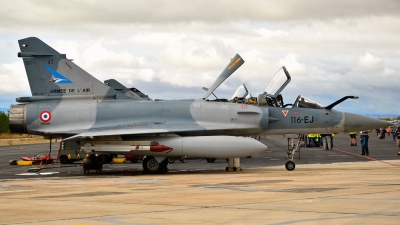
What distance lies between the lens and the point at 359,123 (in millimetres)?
20969

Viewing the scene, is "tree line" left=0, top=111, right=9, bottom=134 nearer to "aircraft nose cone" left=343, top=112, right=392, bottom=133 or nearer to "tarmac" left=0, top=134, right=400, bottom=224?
"aircraft nose cone" left=343, top=112, right=392, bottom=133

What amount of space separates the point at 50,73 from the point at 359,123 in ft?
35.5

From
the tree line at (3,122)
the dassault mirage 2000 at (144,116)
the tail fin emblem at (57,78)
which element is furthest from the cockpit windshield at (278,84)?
the tree line at (3,122)

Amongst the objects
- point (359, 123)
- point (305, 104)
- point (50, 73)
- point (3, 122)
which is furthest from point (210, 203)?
point (3, 122)

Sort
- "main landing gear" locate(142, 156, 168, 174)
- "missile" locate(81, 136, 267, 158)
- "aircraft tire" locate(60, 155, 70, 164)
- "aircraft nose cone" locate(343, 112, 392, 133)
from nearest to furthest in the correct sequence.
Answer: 1. "missile" locate(81, 136, 267, 158)
2. "main landing gear" locate(142, 156, 168, 174)
3. "aircraft nose cone" locate(343, 112, 392, 133)
4. "aircraft tire" locate(60, 155, 70, 164)

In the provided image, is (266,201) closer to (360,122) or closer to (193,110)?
(193,110)

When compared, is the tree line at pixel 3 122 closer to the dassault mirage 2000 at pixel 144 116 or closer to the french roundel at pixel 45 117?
the dassault mirage 2000 at pixel 144 116

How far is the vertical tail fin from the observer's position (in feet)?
68.8

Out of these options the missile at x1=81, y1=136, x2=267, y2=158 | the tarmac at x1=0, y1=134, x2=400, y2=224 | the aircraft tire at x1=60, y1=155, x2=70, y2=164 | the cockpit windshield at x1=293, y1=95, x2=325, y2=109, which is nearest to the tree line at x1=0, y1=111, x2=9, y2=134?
the aircraft tire at x1=60, y1=155, x2=70, y2=164

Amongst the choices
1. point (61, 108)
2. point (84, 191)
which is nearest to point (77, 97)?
point (61, 108)

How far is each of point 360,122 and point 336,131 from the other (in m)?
0.87

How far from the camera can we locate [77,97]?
21.0 metres

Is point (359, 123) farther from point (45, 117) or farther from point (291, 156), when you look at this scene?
point (45, 117)

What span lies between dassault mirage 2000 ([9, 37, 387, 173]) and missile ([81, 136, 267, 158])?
0.03 meters
